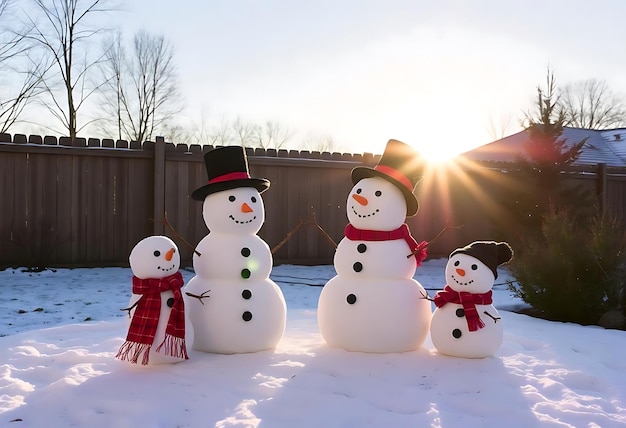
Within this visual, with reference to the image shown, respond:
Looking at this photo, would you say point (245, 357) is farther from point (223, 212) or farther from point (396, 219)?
point (396, 219)

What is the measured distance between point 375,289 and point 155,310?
5.21 feet

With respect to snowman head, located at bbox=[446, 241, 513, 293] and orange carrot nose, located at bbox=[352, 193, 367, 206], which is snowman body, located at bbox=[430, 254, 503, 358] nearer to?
snowman head, located at bbox=[446, 241, 513, 293]

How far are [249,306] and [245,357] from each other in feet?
1.20

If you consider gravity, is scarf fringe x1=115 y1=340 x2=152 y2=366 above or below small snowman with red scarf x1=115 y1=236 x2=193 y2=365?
below

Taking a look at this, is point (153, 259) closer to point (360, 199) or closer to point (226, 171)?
point (226, 171)

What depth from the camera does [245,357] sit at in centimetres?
410

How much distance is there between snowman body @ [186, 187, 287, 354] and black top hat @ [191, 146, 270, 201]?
70 mm

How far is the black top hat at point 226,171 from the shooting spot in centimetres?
435

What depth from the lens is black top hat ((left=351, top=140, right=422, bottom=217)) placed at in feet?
14.3

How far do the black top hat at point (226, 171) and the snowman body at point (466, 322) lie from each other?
1.66 metres

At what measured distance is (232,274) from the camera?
13.9 feet

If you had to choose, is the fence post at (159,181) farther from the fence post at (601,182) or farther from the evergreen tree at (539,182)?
the fence post at (601,182)

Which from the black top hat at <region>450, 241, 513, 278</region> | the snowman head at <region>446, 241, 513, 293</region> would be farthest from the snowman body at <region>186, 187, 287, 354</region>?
the black top hat at <region>450, 241, 513, 278</region>

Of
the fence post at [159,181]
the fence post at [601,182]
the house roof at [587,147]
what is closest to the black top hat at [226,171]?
the fence post at [159,181]
